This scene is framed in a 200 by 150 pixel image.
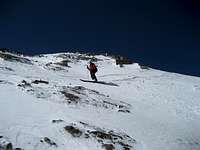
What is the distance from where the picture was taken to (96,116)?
2252cm

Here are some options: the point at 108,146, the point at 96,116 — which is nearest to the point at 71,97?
the point at 96,116

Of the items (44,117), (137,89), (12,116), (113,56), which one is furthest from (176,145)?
(113,56)

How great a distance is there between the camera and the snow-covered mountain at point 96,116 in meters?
17.2

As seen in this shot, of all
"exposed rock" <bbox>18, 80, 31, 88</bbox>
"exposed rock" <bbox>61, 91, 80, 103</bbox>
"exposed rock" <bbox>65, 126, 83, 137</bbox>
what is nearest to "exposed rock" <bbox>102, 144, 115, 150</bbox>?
"exposed rock" <bbox>65, 126, 83, 137</bbox>

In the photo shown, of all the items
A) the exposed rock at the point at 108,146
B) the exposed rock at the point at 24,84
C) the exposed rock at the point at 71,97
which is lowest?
the exposed rock at the point at 108,146

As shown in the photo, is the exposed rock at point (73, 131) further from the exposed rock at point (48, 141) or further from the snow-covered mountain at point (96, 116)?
the exposed rock at point (48, 141)

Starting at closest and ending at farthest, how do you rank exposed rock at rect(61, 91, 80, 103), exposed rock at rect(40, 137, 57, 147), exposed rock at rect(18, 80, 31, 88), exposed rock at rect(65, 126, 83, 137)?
exposed rock at rect(40, 137, 57, 147)
exposed rock at rect(65, 126, 83, 137)
exposed rock at rect(61, 91, 80, 103)
exposed rock at rect(18, 80, 31, 88)

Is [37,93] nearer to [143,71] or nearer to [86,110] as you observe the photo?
[86,110]

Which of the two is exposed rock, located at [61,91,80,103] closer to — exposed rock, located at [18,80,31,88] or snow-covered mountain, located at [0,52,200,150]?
snow-covered mountain, located at [0,52,200,150]

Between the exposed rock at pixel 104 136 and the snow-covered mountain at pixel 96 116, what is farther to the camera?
the exposed rock at pixel 104 136

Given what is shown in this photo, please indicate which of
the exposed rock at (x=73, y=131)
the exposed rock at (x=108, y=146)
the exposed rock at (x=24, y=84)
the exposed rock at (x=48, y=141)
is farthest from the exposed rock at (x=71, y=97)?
the exposed rock at (x=48, y=141)

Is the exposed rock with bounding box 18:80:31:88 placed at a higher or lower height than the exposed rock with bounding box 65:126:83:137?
higher

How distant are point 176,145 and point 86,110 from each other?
6039 mm

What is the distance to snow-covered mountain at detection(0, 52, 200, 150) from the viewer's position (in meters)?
17.2
